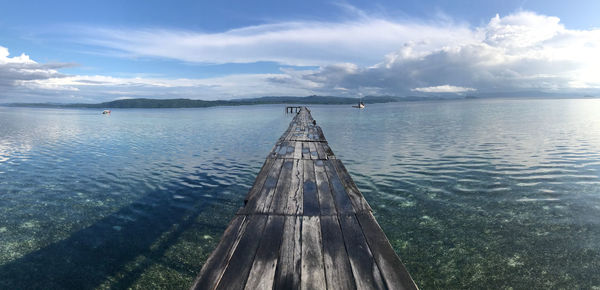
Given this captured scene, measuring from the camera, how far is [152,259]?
27.5 ft

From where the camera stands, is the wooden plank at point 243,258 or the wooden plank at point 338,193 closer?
the wooden plank at point 243,258

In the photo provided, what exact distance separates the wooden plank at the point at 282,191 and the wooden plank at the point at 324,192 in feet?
2.67

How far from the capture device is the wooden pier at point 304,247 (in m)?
3.51

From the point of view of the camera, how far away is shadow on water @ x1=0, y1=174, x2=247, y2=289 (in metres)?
7.45

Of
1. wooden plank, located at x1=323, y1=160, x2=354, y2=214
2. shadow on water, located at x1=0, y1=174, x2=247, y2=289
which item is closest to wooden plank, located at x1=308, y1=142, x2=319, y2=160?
wooden plank, located at x1=323, y1=160, x2=354, y2=214

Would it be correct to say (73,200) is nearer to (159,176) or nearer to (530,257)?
(159,176)

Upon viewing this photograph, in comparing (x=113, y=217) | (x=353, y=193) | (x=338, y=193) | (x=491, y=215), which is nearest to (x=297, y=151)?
(x=338, y=193)

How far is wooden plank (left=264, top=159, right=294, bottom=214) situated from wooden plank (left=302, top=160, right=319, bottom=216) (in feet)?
1.49

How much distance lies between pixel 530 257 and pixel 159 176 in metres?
17.8

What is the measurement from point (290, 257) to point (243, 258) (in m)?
0.66

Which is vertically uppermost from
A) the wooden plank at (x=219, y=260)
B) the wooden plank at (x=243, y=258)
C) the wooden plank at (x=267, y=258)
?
the wooden plank at (x=219, y=260)

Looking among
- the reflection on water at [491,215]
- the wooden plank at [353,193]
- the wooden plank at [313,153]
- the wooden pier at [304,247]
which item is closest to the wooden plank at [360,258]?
the wooden pier at [304,247]

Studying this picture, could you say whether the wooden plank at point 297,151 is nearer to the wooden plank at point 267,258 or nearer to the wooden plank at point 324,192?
the wooden plank at point 324,192

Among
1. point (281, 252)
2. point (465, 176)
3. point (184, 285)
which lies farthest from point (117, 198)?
point (465, 176)
